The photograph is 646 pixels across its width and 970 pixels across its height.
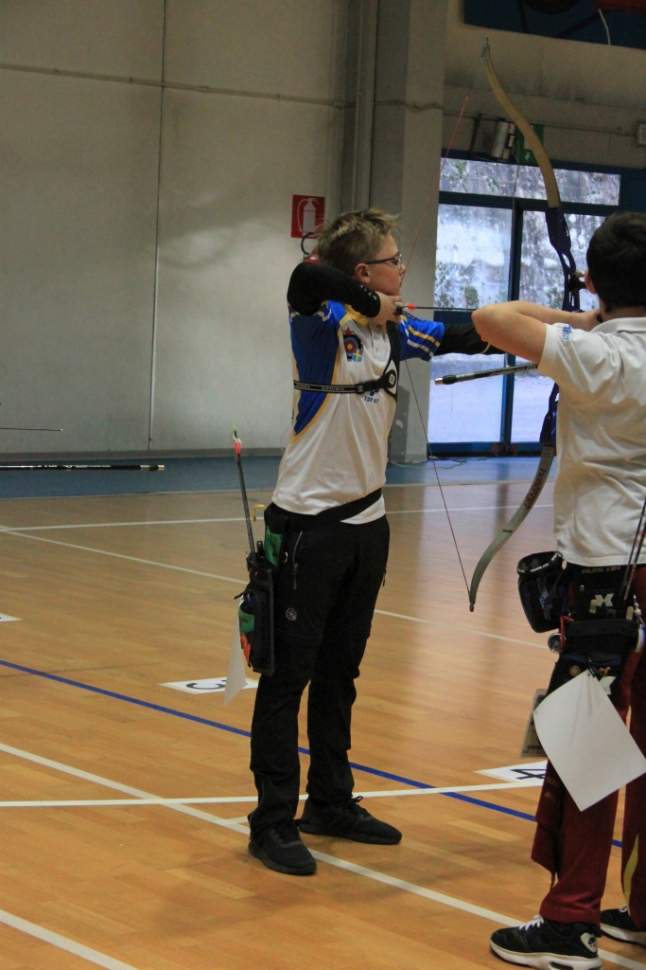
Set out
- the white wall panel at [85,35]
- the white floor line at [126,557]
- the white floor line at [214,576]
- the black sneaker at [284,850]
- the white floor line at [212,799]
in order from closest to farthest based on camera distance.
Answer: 1. the black sneaker at [284,850]
2. the white floor line at [212,799]
3. the white floor line at [214,576]
4. the white floor line at [126,557]
5. the white wall panel at [85,35]

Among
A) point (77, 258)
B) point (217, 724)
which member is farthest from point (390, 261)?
point (77, 258)

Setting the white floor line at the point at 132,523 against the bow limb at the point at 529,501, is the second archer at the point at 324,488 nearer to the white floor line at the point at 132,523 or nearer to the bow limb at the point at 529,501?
the bow limb at the point at 529,501

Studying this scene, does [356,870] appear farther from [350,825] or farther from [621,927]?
[621,927]

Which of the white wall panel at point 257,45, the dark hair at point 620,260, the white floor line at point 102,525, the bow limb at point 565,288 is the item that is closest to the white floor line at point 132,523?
the white floor line at point 102,525

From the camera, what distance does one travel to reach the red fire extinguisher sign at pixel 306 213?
13.7 metres

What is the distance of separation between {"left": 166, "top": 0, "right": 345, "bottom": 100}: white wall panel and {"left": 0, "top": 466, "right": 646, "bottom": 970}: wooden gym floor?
638 cm

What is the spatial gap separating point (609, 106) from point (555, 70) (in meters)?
0.80

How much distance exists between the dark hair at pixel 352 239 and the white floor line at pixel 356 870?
4.42 feet

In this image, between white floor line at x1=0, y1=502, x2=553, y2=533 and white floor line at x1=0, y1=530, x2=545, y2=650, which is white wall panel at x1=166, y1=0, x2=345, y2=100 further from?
white floor line at x1=0, y1=530, x2=545, y2=650

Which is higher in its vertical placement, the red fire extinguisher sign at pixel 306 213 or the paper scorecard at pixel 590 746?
the red fire extinguisher sign at pixel 306 213

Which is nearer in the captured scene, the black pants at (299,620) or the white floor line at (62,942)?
the white floor line at (62,942)

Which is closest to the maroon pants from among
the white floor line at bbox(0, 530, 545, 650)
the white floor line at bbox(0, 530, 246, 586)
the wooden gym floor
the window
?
the wooden gym floor

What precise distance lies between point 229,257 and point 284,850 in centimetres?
1041

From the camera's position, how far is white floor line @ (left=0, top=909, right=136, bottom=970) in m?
2.84
